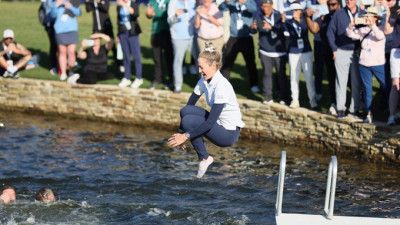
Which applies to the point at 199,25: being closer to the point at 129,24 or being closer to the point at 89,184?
the point at 129,24

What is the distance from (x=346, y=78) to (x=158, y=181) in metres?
4.21

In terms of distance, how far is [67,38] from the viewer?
23.5m

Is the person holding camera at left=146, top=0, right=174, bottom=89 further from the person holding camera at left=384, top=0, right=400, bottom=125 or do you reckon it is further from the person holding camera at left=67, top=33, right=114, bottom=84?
the person holding camera at left=384, top=0, right=400, bottom=125

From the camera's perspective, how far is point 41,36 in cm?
2947

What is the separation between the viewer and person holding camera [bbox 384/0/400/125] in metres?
17.4

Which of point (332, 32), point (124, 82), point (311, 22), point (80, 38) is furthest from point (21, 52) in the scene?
point (332, 32)

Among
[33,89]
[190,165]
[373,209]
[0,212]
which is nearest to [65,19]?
[33,89]

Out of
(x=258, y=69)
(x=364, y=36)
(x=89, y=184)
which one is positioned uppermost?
(x=364, y=36)

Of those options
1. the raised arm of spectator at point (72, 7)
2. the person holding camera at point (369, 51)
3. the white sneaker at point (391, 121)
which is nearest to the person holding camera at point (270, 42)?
the person holding camera at point (369, 51)

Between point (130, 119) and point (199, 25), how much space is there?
336 centimetres

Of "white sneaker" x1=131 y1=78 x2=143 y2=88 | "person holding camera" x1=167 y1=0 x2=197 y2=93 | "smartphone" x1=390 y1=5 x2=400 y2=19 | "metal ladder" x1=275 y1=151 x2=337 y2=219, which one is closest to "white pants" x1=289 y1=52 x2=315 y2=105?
"smartphone" x1=390 y1=5 x2=400 y2=19

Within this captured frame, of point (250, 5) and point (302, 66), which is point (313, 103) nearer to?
point (302, 66)

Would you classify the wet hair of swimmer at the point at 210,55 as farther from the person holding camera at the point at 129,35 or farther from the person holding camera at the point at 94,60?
the person holding camera at the point at 94,60

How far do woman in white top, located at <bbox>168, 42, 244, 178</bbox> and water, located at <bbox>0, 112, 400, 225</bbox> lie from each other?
3.06 meters
